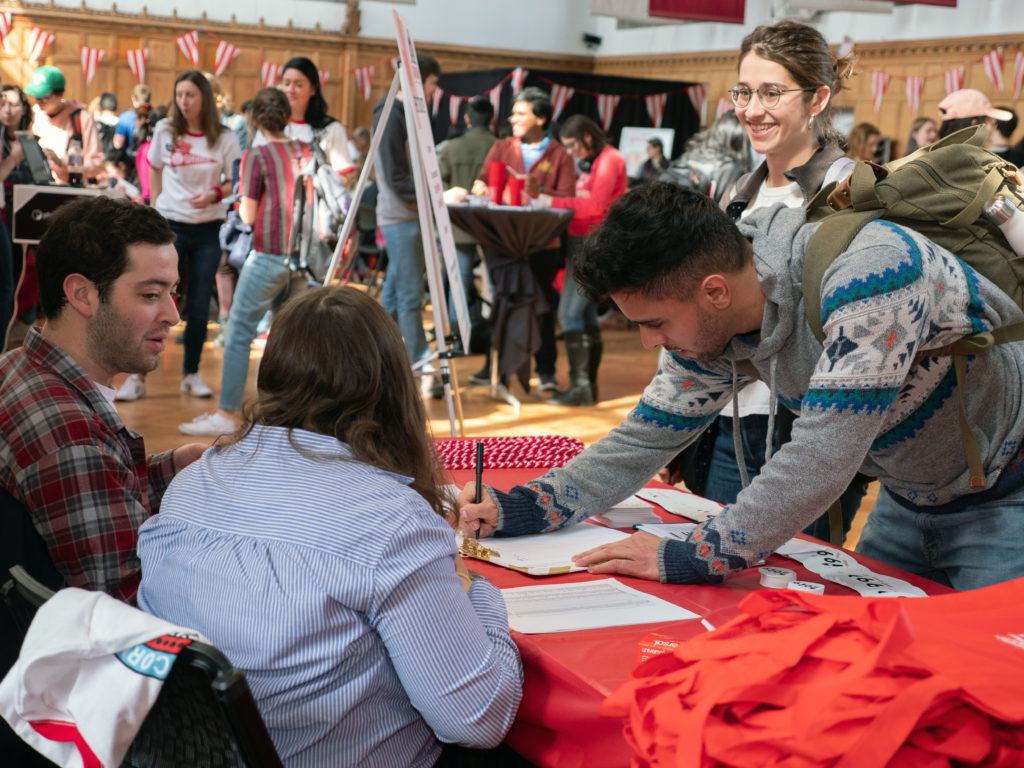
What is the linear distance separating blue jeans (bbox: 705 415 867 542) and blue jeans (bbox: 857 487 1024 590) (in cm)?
50

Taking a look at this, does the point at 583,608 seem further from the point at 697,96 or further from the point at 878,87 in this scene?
the point at 697,96

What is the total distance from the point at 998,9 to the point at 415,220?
26.8ft

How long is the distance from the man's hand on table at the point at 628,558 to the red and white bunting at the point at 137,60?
14389mm

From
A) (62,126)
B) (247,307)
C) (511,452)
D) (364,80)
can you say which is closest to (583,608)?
(511,452)

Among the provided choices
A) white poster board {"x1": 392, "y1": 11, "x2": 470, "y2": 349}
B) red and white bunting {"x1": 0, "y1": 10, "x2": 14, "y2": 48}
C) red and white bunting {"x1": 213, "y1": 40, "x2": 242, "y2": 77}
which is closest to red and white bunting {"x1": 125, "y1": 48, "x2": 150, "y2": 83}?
red and white bunting {"x1": 213, "y1": 40, "x2": 242, "y2": 77}

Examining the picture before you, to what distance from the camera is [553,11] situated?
54.9ft

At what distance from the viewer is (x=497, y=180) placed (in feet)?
21.9

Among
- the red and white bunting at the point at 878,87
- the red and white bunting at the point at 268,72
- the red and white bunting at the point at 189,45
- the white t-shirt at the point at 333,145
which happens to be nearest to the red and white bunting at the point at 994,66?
the red and white bunting at the point at 878,87

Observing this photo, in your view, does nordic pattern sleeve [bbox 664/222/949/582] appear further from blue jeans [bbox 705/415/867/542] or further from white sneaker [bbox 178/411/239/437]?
white sneaker [bbox 178/411/239/437]

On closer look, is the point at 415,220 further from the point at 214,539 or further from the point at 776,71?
the point at 214,539

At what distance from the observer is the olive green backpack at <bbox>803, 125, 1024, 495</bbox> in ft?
5.55

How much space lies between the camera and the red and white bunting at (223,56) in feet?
48.6

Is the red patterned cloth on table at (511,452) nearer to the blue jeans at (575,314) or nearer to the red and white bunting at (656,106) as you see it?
the blue jeans at (575,314)

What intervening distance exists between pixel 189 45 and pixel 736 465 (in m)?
13.8
